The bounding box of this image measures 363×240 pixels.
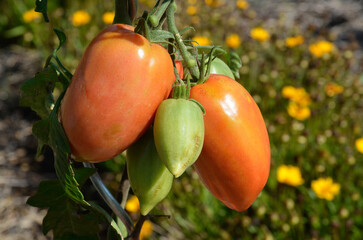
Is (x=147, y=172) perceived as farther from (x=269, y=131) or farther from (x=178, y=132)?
(x=269, y=131)

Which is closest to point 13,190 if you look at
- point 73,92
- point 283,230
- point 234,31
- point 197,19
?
point 283,230

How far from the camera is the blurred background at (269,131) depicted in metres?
1.59

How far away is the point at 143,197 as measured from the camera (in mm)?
557

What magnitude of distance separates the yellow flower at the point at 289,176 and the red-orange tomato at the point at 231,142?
1.06 meters

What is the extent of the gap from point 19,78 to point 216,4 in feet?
3.82

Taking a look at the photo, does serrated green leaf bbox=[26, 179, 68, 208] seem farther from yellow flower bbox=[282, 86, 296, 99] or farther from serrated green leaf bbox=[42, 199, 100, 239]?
yellow flower bbox=[282, 86, 296, 99]

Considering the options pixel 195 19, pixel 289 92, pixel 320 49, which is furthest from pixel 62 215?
pixel 195 19

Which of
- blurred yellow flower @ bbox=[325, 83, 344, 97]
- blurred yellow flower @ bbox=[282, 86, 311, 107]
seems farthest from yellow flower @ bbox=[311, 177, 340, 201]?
blurred yellow flower @ bbox=[325, 83, 344, 97]

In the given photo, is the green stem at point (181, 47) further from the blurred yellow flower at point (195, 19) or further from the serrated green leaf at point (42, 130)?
the blurred yellow flower at point (195, 19)

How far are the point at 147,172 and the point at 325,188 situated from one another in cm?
118

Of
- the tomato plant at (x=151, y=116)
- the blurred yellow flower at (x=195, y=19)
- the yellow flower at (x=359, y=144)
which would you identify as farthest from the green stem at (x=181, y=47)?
the blurred yellow flower at (x=195, y=19)

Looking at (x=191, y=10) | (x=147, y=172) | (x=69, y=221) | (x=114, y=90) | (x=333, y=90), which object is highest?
(x=114, y=90)

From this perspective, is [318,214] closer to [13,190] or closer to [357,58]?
[13,190]

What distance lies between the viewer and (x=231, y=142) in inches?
20.5
